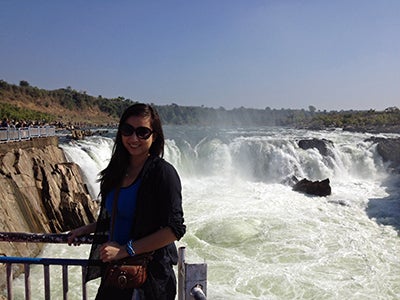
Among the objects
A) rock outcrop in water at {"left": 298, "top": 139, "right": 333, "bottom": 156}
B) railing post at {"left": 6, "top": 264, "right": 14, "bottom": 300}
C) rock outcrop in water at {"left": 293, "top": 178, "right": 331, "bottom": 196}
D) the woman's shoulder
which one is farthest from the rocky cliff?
rock outcrop in water at {"left": 298, "top": 139, "right": 333, "bottom": 156}

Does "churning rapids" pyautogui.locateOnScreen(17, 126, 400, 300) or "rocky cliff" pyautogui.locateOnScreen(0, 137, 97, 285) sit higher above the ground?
"rocky cliff" pyautogui.locateOnScreen(0, 137, 97, 285)

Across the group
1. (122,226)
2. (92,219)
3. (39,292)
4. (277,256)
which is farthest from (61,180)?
(122,226)

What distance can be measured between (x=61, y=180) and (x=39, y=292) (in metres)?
5.59

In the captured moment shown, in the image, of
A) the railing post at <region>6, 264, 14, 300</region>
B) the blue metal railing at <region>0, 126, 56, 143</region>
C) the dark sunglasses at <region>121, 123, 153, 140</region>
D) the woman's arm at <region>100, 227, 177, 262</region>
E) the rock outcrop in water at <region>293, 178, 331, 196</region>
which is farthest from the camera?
the rock outcrop in water at <region>293, 178, 331, 196</region>

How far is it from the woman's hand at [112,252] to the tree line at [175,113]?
37.4 m

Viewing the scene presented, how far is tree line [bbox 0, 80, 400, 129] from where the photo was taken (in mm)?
52406

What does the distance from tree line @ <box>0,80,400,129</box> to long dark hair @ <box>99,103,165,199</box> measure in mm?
37105

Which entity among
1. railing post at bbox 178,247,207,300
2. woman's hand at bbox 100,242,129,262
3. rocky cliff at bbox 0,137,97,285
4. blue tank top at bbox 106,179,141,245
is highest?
blue tank top at bbox 106,179,141,245

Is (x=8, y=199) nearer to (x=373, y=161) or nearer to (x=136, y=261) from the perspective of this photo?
(x=136, y=261)

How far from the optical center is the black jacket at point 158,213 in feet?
5.95

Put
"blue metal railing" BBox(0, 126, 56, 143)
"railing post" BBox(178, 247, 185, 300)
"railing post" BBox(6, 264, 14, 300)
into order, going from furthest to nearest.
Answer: "blue metal railing" BBox(0, 126, 56, 143)
"railing post" BBox(6, 264, 14, 300)
"railing post" BBox(178, 247, 185, 300)

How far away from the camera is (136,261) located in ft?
6.06

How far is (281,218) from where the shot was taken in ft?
44.3

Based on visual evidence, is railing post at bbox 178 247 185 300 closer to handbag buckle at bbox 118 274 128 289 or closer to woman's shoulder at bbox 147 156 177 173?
handbag buckle at bbox 118 274 128 289
